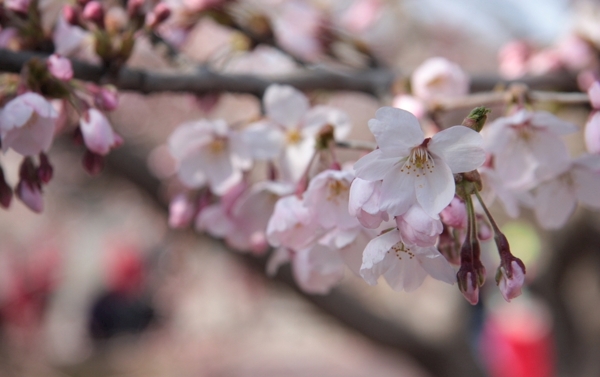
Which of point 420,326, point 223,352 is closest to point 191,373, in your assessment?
point 223,352

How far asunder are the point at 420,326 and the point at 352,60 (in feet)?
4.48

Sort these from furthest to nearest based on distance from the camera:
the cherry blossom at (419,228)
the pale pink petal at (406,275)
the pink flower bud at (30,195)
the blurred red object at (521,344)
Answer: the blurred red object at (521,344) < the pink flower bud at (30,195) < the pale pink petal at (406,275) < the cherry blossom at (419,228)

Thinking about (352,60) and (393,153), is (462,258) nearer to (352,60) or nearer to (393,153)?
(393,153)

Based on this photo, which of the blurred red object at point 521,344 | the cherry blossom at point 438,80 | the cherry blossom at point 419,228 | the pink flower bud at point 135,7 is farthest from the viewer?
the blurred red object at point 521,344

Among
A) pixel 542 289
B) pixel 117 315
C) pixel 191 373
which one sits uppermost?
pixel 542 289

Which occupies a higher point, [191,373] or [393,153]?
[393,153]

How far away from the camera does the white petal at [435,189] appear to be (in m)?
0.46

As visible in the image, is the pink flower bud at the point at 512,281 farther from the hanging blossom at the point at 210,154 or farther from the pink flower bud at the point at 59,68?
the pink flower bud at the point at 59,68

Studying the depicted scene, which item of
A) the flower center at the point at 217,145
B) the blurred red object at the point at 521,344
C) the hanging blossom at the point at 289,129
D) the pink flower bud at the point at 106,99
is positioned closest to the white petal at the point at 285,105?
the hanging blossom at the point at 289,129

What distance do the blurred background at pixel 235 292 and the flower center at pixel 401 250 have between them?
410 mm

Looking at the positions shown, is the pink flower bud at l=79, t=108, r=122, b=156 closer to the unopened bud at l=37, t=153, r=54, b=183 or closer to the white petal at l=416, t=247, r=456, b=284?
the unopened bud at l=37, t=153, r=54, b=183

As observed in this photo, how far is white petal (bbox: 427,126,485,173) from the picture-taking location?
0.46 m

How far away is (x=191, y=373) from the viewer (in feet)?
17.8

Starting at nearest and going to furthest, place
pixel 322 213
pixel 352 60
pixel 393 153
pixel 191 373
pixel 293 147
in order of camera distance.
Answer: pixel 393 153, pixel 322 213, pixel 293 147, pixel 352 60, pixel 191 373
